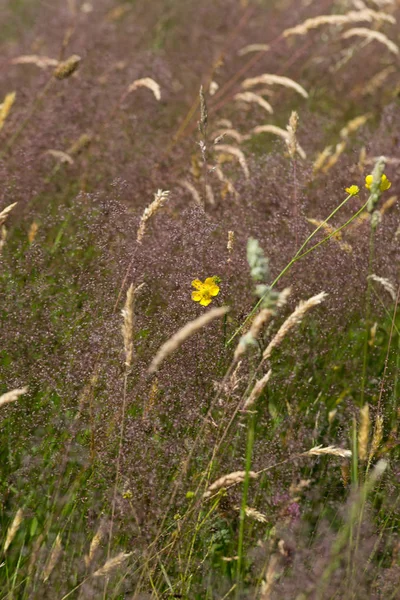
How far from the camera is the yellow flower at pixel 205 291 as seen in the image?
1969mm

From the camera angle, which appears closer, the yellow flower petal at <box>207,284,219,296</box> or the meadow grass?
the meadow grass

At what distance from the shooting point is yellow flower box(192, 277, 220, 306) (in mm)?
1969

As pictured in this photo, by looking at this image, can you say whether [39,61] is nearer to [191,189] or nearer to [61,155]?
[61,155]

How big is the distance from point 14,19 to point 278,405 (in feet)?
14.8

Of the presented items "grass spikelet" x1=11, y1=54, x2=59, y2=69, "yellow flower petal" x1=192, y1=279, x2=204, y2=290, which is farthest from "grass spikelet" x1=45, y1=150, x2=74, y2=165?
"yellow flower petal" x1=192, y1=279, x2=204, y2=290

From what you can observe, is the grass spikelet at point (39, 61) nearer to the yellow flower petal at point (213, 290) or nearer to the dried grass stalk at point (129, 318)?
the yellow flower petal at point (213, 290)

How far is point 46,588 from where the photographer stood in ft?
5.25

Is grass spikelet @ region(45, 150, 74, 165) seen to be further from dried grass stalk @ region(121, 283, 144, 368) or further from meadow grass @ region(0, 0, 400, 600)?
dried grass stalk @ region(121, 283, 144, 368)

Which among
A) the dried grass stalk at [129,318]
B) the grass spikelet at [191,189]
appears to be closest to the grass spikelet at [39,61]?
the grass spikelet at [191,189]

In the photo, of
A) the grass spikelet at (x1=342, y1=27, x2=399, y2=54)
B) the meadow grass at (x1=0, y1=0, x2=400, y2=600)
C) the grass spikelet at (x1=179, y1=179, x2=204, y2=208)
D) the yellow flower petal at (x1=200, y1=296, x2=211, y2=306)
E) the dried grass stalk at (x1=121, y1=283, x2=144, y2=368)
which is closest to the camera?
the dried grass stalk at (x1=121, y1=283, x2=144, y2=368)

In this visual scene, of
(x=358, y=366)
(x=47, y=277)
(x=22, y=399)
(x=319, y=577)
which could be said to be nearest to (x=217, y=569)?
(x=319, y=577)

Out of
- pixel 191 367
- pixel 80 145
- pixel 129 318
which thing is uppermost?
pixel 129 318

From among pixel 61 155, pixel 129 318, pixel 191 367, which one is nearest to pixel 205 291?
pixel 191 367

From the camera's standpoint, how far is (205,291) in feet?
6.54
